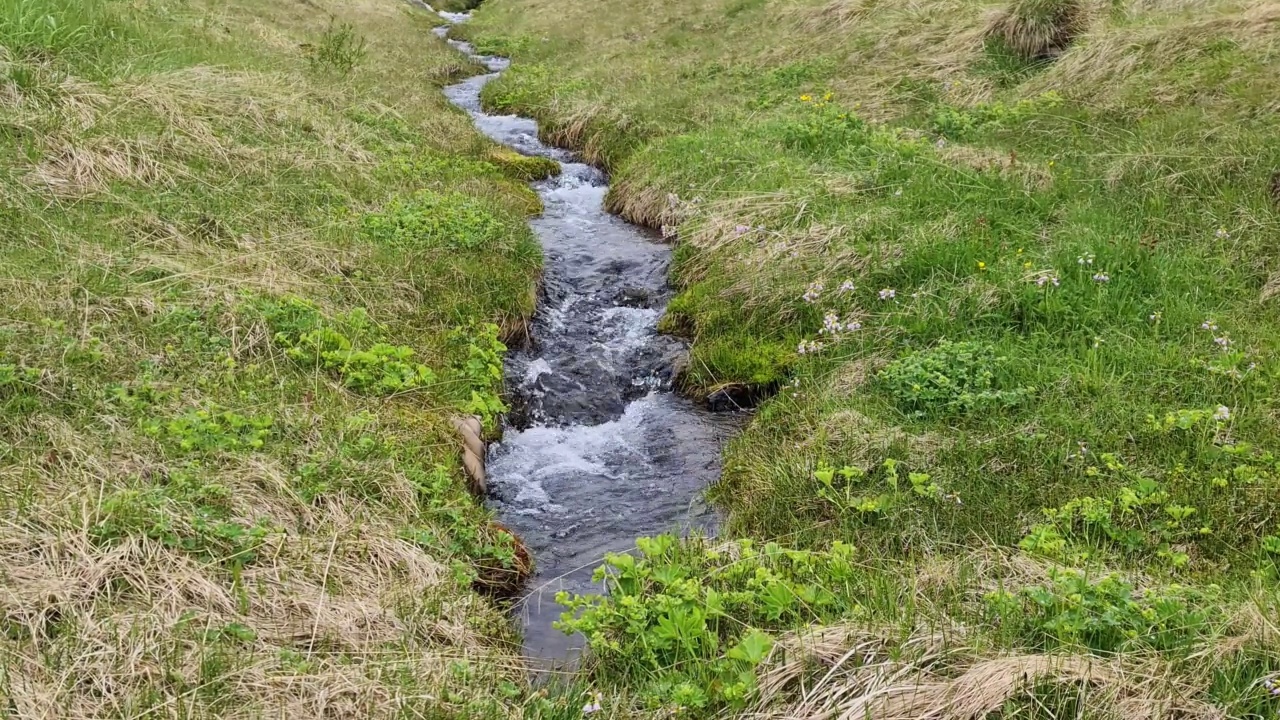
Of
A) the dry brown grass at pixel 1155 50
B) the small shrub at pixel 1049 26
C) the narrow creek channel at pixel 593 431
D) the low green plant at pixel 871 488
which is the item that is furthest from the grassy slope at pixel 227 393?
the small shrub at pixel 1049 26

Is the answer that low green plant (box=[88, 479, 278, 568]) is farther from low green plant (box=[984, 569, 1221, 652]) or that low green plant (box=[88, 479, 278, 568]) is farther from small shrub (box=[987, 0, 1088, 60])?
small shrub (box=[987, 0, 1088, 60])

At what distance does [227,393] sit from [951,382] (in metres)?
4.70


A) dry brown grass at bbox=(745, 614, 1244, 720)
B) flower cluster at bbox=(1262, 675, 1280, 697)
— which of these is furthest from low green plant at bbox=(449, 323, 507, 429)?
flower cluster at bbox=(1262, 675, 1280, 697)

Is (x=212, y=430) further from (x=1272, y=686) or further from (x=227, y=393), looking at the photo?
(x=1272, y=686)

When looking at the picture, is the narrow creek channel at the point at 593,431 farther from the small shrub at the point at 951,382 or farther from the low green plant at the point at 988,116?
the low green plant at the point at 988,116

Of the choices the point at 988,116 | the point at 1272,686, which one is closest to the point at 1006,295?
the point at 1272,686

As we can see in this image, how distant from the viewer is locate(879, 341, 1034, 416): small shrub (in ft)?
18.5

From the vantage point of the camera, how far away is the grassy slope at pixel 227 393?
3447mm

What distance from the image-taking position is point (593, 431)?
689cm

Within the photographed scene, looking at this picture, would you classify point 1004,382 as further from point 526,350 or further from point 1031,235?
point 526,350

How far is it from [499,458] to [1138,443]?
4.24 m

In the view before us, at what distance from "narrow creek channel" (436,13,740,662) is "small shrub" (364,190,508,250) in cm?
87

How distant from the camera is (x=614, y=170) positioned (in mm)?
13133

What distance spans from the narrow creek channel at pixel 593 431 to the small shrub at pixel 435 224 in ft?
2.84
